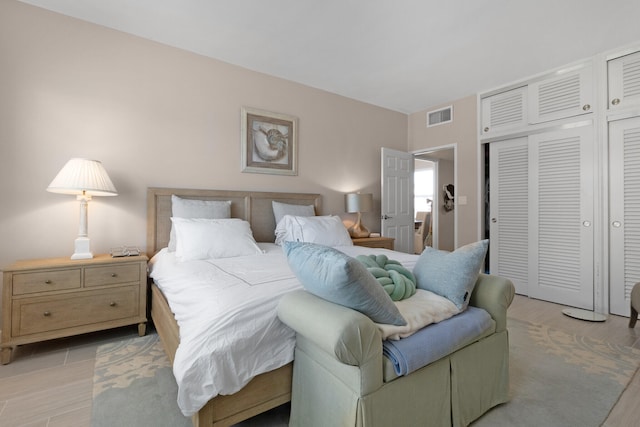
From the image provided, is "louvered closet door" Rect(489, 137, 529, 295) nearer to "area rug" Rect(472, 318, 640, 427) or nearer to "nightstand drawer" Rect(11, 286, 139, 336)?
"area rug" Rect(472, 318, 640, 427)

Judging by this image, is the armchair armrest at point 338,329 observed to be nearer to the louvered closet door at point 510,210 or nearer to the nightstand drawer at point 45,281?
the nightstand drawer at point 45,281

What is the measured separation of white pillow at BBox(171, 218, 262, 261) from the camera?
2.36 m

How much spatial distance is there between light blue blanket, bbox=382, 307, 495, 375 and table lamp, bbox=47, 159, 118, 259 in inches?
93.3

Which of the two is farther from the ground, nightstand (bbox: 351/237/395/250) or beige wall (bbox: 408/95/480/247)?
beige wall (bbox: 408/95/480/247)

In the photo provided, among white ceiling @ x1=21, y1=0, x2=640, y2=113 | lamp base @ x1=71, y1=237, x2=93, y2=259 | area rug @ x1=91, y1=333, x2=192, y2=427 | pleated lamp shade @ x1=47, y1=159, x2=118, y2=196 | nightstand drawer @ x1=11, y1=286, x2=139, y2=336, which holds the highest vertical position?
Answer: white ceiling @ x1=21, y1=0, x2=640, y2=113

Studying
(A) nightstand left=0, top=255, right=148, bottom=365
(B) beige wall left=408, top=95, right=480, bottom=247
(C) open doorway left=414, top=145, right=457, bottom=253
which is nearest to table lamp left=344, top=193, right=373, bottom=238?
(B) beige wall left=408, top=95, right=480, bottom=247

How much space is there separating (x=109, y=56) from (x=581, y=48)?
4490mm

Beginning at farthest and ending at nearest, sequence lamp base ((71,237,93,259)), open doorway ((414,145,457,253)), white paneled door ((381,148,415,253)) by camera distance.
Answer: open doorway ((414,145,457,253)), white paneled door ((381,148,415,253)), lamp base ((71,237,93,259))

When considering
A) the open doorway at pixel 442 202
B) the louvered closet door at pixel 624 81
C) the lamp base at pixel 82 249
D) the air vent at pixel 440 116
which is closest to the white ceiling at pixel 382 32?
the louvered closet door at pixel 624 81

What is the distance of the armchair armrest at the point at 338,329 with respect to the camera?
102cm

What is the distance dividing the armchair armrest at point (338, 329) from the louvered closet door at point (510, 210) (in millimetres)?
3474

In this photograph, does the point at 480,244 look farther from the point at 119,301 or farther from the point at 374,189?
the point at 374,189

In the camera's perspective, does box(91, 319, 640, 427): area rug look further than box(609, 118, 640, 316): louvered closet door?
No

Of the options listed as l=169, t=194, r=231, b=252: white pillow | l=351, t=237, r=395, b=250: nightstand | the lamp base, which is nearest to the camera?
the lamp base
